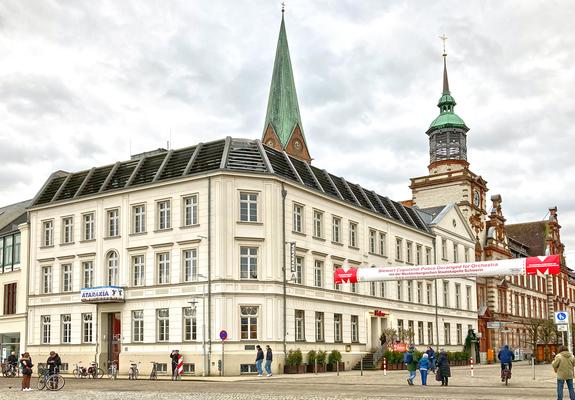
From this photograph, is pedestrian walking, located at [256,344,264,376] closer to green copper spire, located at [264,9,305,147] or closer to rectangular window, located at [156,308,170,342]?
rectangular window, located at [156,308,170,342]

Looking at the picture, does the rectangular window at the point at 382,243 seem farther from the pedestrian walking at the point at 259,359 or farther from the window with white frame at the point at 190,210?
the pedestrian walking at the point at 259,359

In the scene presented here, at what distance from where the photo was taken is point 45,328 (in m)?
53.4

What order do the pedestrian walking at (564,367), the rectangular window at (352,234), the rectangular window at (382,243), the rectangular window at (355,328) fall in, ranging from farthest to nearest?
the rectangular window at (382,243), the rectangular window at (352,234), the rectangular window at (355,328), the pedestrian walking at (564,367)

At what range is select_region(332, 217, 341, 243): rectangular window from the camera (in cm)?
5362

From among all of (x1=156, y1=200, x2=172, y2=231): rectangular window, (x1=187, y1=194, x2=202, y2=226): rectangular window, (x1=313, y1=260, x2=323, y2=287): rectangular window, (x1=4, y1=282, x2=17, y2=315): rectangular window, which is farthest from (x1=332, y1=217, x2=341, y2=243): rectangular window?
(x1=4, y1=282, x2=17, y2=315): rectangular window

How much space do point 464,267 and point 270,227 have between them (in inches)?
440

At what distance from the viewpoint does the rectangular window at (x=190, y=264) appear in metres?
46.2

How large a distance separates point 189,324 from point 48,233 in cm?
1446

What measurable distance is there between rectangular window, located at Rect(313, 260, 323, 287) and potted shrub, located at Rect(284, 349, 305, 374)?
18.7 feet

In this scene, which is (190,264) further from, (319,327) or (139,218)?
(319,327)

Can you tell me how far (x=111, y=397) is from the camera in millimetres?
26625

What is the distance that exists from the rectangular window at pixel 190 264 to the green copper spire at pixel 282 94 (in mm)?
42389

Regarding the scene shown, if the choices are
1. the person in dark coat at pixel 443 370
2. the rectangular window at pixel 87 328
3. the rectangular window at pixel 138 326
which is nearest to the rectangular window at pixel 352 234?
the rectangular window at pixel 138 326

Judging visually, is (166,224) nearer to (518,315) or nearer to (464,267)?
(464,267)
